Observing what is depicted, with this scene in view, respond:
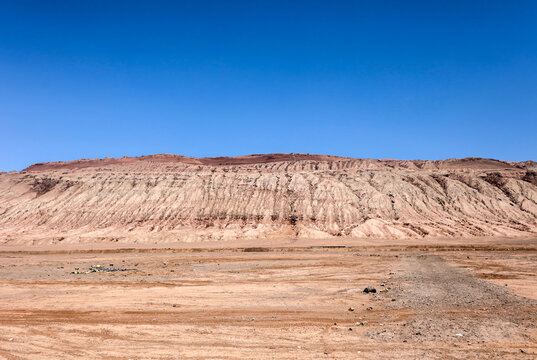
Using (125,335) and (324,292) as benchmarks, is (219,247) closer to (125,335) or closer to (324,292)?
(324,292)

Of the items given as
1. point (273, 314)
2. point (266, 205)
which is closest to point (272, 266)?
point (273, 314)

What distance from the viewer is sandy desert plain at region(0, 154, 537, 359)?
10.1 m

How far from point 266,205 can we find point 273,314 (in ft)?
163

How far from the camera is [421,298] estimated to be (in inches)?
580

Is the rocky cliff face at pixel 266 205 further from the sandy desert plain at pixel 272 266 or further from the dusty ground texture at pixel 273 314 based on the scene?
the dusty ground texture at pixel 273 314

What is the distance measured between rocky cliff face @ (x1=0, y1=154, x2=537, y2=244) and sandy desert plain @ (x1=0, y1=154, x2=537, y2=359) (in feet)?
1.04

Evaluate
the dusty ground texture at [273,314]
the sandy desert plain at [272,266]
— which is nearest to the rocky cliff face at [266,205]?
the sandy desert plain at [272,266]

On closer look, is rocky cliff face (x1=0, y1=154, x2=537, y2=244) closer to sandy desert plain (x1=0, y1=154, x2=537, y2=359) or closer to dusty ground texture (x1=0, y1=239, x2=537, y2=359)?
sandy desert plain (x1=0, y1=154, x2=537, y2=359)

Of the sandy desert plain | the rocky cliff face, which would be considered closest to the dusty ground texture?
the sandy desert plain

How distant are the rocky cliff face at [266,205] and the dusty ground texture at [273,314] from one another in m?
30.0

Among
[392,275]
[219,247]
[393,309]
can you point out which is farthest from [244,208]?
[393,309]

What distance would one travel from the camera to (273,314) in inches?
506

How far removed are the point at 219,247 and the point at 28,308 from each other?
2968 cm

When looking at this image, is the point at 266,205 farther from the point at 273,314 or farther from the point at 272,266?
the point at 273,314
